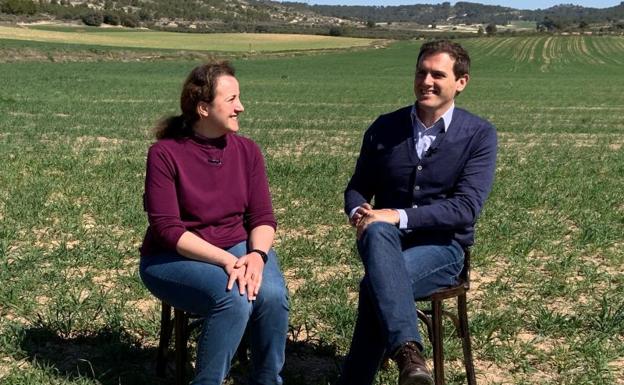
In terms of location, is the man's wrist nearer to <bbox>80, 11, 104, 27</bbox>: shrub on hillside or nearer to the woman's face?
the woman's face

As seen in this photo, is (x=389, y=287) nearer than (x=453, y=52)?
Yes

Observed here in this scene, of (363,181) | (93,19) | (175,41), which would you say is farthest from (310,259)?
(93,19)

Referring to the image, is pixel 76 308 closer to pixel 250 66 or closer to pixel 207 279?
pixel 207 279

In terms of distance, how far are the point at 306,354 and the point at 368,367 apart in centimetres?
79

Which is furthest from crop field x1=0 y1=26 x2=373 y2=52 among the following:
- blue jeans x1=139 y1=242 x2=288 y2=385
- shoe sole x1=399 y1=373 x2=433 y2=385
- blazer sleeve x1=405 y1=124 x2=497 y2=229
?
shoe sole x1=399 y1=373 x2=433 y2=385

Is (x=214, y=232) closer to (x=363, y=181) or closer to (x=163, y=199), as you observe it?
(x=163, y=199)

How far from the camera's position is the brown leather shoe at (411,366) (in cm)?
267

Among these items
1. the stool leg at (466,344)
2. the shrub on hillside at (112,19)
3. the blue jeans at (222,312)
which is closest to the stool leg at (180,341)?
the blue jeans at (222,312)

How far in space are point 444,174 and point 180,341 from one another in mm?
A: 1518

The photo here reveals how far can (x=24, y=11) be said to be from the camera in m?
117

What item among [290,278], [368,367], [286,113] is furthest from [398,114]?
[286,113]

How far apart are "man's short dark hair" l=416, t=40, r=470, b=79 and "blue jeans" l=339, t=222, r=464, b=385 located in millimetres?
867

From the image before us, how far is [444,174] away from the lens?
3375 millimetres

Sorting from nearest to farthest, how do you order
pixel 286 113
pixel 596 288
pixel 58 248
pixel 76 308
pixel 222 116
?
pixel 222 116 → pixel 76 308 → pixel 596 288 → pixel 58 248 → pixel 286 113
